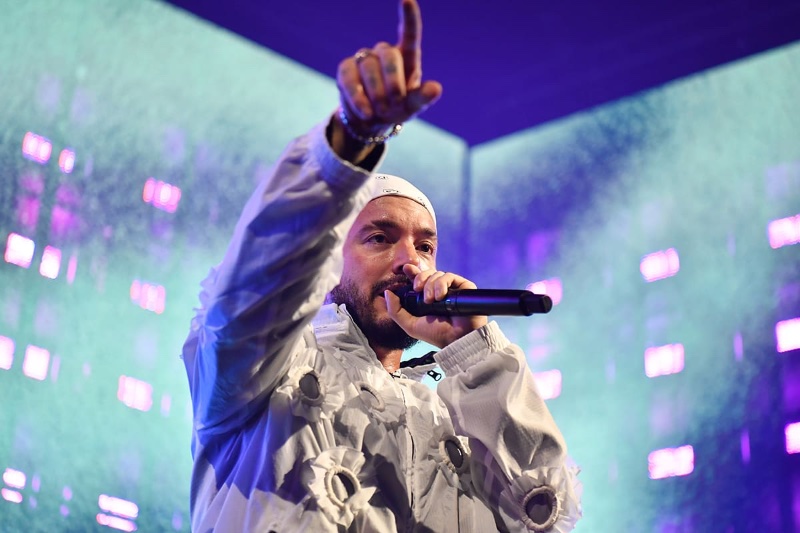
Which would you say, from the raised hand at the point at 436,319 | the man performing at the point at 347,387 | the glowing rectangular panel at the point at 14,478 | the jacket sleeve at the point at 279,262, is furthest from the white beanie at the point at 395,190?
the glowing rectangular panel at the point at 14,478

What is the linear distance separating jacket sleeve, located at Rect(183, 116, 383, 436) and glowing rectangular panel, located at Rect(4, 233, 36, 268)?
1.66 meters

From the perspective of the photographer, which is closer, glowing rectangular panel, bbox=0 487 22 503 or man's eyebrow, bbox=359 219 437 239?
man's eyebrow, bbox=359 219 437 239

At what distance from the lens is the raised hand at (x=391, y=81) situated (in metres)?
1.32

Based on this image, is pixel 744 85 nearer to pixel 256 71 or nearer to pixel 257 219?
pixel 256 71

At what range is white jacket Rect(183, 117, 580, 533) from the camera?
56.2 inches

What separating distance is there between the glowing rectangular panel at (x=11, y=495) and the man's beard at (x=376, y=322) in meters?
1.29

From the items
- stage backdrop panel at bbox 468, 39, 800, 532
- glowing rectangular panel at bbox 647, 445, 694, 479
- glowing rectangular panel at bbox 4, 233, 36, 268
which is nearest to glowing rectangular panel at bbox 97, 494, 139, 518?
glowing rectangular panel at bbox 4, 233, 36, 268

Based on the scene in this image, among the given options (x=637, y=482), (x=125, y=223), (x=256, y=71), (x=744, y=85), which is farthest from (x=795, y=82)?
(x=125, y=223)

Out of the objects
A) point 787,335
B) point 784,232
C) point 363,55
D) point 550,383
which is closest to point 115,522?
point 550,383

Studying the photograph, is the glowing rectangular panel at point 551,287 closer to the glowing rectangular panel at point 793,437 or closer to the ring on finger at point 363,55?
the glowing rectangular panel at point 793,437

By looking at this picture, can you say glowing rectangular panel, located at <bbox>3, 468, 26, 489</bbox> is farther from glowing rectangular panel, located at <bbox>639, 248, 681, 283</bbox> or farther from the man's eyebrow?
glowing rectangular panel, located at <bbox>639, 248, 681, 283</bbox>

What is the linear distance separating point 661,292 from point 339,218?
2.75 m

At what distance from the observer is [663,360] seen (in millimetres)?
3834

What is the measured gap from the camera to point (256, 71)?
4.12m
